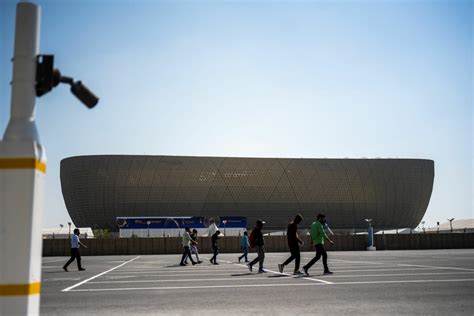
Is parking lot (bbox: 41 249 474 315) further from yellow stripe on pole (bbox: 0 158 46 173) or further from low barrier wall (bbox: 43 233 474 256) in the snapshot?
low barrier wall (bbox: 43 233 474 256)

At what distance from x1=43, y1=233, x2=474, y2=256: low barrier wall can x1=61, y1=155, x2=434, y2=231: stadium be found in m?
63.6

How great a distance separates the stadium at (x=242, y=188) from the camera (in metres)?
109

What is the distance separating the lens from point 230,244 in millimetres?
45438

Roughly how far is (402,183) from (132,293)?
11626cm

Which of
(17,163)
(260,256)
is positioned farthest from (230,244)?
(17,163)

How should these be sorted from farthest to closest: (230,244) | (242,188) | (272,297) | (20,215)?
1. (242,188)
2. (230,244)
3. (272,297)
4. (20,215)

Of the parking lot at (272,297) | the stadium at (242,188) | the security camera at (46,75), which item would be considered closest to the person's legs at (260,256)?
the parking lot at (272,297)

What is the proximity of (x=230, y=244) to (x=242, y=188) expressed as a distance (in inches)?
2595

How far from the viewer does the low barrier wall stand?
43.4 metres

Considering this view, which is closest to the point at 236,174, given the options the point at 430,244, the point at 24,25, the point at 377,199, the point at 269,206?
the point at 269,206

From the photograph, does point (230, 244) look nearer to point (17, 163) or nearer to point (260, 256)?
point (260, 256)

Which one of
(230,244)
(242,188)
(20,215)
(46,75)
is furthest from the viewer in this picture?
(242,188)

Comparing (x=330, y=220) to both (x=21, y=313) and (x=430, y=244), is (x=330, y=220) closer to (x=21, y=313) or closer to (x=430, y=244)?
(x=430, y=244)

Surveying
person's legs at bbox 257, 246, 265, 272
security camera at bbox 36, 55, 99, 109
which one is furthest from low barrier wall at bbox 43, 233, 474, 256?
security camera at bbox 36, 55, 99, 109
